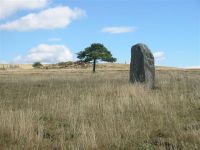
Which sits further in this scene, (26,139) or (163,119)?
(163,119)

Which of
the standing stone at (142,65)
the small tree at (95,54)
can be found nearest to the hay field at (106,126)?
the standing stone at (142,65)

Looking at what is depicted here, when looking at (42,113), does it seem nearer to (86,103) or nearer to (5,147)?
(86,103)

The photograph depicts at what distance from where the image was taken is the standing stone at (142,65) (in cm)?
2094

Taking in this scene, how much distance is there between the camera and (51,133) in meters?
9.21

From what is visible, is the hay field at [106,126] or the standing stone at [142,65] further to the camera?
the standing stone at [142,65]

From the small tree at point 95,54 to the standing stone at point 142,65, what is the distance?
152 ft

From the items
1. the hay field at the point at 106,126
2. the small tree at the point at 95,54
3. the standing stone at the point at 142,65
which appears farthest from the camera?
the small tree at the point at 95,54

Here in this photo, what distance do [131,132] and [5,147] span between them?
7.86ft

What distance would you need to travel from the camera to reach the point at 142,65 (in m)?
21.5

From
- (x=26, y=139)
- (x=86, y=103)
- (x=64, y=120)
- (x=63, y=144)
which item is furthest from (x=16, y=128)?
(x=86, y=103)

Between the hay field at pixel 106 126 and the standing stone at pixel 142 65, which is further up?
the standing stone at pixel 142 65

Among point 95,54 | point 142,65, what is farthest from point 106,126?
point 95,54

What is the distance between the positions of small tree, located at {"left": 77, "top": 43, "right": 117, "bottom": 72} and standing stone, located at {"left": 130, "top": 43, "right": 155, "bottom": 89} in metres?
46.3

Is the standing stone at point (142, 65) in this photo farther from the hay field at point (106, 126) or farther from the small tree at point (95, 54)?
the small tree at point (95, 54)
